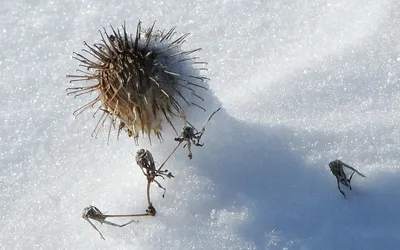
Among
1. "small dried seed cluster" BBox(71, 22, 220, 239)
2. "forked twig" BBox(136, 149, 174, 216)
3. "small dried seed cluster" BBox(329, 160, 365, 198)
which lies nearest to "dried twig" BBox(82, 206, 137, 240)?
"small dried seed cluster" BBox(71, 22, 220, 239)

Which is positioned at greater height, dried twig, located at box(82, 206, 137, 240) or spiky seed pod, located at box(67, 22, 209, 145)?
spiky seed pod, located at box(67, 22, 209, 145)

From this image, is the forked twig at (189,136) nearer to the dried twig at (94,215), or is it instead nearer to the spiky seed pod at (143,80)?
the spiky seed pod at (143,80)

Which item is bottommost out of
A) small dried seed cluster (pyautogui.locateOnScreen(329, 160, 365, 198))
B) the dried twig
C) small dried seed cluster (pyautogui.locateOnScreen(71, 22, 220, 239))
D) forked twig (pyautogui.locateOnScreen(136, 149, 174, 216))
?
the dried twig

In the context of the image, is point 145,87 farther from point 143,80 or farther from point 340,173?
point 340,173

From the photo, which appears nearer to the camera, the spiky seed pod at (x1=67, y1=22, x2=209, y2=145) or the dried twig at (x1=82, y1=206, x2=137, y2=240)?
the spiky seed pod at (x1=67, y1=22, x2=209, y2=145)

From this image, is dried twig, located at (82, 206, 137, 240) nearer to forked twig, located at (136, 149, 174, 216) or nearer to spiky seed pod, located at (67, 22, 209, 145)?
forked twig, located at (136, 149, 174, 216)

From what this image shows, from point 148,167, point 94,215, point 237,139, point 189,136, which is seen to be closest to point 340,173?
point 237,139
